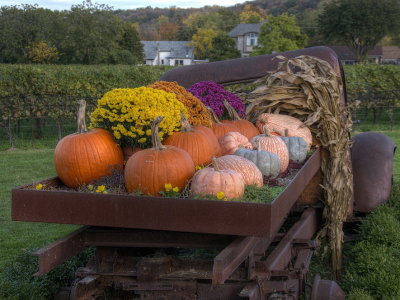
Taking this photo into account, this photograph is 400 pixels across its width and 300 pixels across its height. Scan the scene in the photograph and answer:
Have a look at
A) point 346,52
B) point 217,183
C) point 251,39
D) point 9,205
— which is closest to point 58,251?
point 217,183

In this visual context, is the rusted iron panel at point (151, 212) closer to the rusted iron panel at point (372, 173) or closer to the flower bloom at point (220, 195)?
the flower bloom at point (220, 195)

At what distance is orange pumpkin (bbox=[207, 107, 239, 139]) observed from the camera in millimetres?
4520

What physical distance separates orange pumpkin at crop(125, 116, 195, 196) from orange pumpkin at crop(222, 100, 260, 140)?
1523 mm

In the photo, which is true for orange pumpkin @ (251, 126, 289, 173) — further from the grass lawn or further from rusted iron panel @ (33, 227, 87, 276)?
the grass lawn

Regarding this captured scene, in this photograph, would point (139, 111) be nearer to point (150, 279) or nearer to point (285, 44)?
point (150, 279)

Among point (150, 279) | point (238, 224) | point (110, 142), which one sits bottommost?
point (150, 279)

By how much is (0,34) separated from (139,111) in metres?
42.5

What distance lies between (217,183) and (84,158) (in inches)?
33.9

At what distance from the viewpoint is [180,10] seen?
130875 mm

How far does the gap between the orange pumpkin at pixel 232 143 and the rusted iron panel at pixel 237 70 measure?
2046 millimetres

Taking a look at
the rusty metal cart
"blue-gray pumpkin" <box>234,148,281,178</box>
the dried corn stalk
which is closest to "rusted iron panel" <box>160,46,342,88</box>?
the dried corn stalk

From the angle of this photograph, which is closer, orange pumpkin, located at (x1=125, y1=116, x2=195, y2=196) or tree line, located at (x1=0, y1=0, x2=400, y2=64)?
orange pumpkin, located at (x1=125, y1=116, x2=195, y2=196)

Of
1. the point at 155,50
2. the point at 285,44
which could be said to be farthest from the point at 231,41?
the point at 155,50

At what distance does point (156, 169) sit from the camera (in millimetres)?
3240
